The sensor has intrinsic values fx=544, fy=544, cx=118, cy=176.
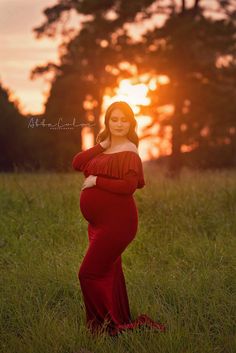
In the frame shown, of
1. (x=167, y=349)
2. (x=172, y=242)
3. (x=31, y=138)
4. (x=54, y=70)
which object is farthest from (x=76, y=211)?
(x=54, y=70)

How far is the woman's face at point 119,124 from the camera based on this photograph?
4297mm

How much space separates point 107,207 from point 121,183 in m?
0.22

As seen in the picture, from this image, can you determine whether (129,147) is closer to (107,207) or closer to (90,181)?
(90,181)

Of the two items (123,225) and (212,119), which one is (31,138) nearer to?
(212,119)

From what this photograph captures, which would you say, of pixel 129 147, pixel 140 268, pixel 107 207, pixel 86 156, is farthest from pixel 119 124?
pixel 140 268

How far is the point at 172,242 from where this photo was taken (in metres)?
6.73

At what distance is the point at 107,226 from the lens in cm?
414

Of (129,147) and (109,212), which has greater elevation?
(129,147)

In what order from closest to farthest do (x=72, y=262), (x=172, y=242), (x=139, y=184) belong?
(x=139, y=184), (x=72, y=262), (x=172, y=242)

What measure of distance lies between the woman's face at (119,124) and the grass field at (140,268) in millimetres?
1543

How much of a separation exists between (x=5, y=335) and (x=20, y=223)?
125 inches

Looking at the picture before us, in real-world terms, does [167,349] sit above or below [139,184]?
below

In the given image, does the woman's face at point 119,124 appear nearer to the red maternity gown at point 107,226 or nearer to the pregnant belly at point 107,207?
the red maternity gown at point 107,226

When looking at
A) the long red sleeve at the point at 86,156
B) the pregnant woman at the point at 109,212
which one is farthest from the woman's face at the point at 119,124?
the long red sleeve at the point at 86,156
